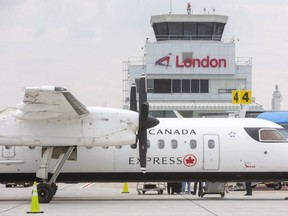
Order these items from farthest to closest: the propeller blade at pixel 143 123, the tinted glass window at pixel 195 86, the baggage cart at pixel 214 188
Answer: the tinted glass window at pixel 195 86
the baggage cart at pixel 214 188
the propeller blade at pixel 143 123

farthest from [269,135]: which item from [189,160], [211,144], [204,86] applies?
[204,86]

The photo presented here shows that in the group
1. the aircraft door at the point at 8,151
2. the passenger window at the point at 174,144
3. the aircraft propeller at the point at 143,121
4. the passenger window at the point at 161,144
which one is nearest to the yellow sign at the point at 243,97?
the passenger window at the point at 174,144

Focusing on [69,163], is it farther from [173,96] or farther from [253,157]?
[173,96]

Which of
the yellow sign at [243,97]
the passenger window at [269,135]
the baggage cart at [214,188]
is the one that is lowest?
the baggage cart at [214,188]

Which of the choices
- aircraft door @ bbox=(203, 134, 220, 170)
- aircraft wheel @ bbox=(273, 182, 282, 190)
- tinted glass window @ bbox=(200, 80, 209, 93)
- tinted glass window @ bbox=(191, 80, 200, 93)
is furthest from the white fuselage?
tinted glass window @ bbox=(200, 80, 209, 93)

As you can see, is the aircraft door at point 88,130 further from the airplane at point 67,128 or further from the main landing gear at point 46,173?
the main landing gear at point 46,173

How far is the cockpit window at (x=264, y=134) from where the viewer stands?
91.4ft

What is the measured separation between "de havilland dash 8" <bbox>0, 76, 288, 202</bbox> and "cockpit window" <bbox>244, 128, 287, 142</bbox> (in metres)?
0.04

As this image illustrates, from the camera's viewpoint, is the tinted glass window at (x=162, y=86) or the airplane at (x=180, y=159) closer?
the airplane at (x=180, y=159)

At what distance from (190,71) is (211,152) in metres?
35.5

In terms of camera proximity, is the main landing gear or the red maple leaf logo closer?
the main landing gear

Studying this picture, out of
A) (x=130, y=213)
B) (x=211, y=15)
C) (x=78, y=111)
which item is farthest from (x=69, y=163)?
(x=211, y=15)

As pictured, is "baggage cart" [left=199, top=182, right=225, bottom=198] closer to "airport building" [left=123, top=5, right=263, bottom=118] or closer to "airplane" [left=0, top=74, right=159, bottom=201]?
"airplane" [left=0, top=74, right=159, bottom=201]

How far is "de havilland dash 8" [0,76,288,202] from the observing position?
2562 cm
